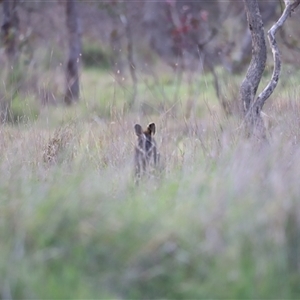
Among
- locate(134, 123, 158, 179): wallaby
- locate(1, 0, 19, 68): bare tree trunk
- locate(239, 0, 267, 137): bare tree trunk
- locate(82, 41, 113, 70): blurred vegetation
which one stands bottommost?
locate(134, 123, 158, 179): wallaby

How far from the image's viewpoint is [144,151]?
566cm

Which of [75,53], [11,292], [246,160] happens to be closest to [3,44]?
[75,53]

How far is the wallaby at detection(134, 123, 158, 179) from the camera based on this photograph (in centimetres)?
548

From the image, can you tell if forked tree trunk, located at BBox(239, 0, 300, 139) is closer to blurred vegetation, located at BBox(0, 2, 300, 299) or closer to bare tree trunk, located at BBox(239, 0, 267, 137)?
bare tree trunk, located at BBox(239, 0, 267, 137)

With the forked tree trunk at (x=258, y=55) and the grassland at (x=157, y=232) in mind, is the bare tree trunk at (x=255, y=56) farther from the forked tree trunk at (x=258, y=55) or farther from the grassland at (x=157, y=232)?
the grassland at (x=157, y=232)

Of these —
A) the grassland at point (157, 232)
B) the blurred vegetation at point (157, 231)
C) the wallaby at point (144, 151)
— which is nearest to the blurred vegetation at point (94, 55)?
the wallaby at point (144, 151)

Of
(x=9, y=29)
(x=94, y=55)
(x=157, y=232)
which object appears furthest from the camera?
(x=94, y=55)

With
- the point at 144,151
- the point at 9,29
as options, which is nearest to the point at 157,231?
the point at 144,151

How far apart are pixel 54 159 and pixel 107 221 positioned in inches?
78.1

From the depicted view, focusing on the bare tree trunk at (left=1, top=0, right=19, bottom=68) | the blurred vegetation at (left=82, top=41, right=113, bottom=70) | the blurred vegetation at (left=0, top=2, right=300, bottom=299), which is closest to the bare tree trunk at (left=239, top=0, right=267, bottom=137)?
the blurred vegetation at (left=0, top=2, right=300, bottom=299)

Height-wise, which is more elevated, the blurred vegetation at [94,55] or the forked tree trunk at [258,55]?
the blurred vegetation at [94,55]

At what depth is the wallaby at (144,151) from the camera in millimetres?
5477

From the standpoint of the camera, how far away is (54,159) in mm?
6117

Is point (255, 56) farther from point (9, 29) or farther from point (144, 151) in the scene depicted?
point (9, 29)
